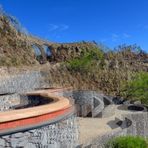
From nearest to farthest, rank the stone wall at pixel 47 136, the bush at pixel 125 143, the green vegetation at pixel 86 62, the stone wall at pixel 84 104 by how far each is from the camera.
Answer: the stone wall at pixel 47 136, the bush at pixel 125 143, the stone wall at pixel 84 104, the green vegetation at pixel 86 62

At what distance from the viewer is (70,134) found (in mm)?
9531

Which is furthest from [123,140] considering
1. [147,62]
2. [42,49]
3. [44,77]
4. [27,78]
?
[147,62]

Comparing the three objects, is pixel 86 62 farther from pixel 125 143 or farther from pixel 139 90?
pixel 125 143

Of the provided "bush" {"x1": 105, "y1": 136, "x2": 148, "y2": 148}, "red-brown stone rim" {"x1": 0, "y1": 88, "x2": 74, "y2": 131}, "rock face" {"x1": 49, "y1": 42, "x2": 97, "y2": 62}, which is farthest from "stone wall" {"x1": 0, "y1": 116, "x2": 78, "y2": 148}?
"rock face" {"x1": 49, "y1": 42, "x2": 97, "y2": 62}

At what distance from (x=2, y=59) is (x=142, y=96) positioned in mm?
11853

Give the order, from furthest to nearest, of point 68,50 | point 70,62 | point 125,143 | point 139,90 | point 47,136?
point 68,50 → point 70,62 → point 139,90 → point 125,143 → point 47,136

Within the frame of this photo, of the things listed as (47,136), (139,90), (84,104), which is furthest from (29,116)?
(139,90)

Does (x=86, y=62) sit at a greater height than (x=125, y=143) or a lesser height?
greater

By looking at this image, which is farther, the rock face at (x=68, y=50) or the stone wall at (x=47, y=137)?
the rock face at (x=68, y=50)

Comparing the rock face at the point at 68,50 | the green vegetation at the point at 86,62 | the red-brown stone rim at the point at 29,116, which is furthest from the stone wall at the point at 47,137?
the rock face at the point at 68,50

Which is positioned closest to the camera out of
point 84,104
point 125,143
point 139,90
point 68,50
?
point 125,143

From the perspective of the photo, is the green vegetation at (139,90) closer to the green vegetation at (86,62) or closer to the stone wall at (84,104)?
the green vegetation at (86,62)

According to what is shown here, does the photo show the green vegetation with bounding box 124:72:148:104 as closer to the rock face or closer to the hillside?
the hillside

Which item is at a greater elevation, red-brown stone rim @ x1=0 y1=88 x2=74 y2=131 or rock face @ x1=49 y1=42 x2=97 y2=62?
rock face @ x1=49 y1=42 x2=97 y2=62
